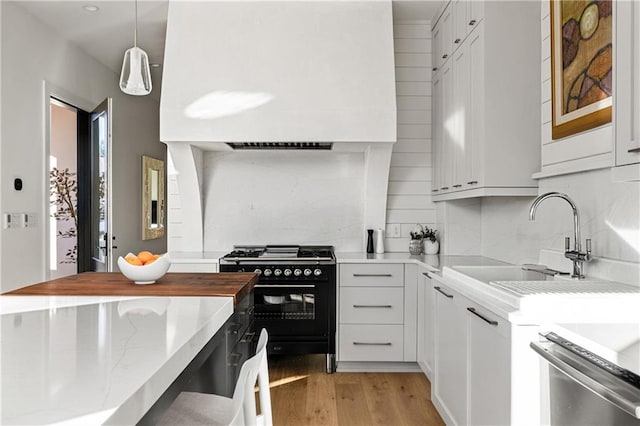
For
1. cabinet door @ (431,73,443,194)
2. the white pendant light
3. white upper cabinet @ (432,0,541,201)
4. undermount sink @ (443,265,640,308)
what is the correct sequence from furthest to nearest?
cabinet door @ (431,73,443,194), white upper cabinet @ (432,0,541,201), the white pendant light, undermount sink @ (443,265,640,308)

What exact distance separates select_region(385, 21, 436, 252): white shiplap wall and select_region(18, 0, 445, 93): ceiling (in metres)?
0.22

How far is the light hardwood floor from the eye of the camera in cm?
281

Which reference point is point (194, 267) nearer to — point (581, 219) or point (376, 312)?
point (376, 312)

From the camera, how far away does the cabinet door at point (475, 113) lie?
111 inches

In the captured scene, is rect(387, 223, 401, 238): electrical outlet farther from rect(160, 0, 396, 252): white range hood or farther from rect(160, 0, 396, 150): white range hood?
rect(160, 0, 396, 150): white range hood

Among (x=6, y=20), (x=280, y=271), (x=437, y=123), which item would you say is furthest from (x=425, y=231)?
(x=6, y=20)

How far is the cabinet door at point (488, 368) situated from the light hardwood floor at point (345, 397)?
850 mm

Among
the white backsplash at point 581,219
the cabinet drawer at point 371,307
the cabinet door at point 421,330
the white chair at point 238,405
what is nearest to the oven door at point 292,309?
the cabinet drawer at point 371,307

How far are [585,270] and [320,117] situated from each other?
209 cm

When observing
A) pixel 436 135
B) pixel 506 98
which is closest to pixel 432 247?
pixel 436 135

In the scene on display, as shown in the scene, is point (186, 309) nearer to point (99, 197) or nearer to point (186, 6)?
point (186, 6)

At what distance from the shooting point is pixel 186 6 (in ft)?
12.0

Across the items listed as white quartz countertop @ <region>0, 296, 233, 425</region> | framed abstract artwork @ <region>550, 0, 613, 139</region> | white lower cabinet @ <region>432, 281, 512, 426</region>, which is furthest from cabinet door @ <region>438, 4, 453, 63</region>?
white quartz countertop @ <region>0, 296, 233, 425</region>

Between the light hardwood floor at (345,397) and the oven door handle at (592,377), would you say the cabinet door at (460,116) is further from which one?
the oven door handle at (592,377)
